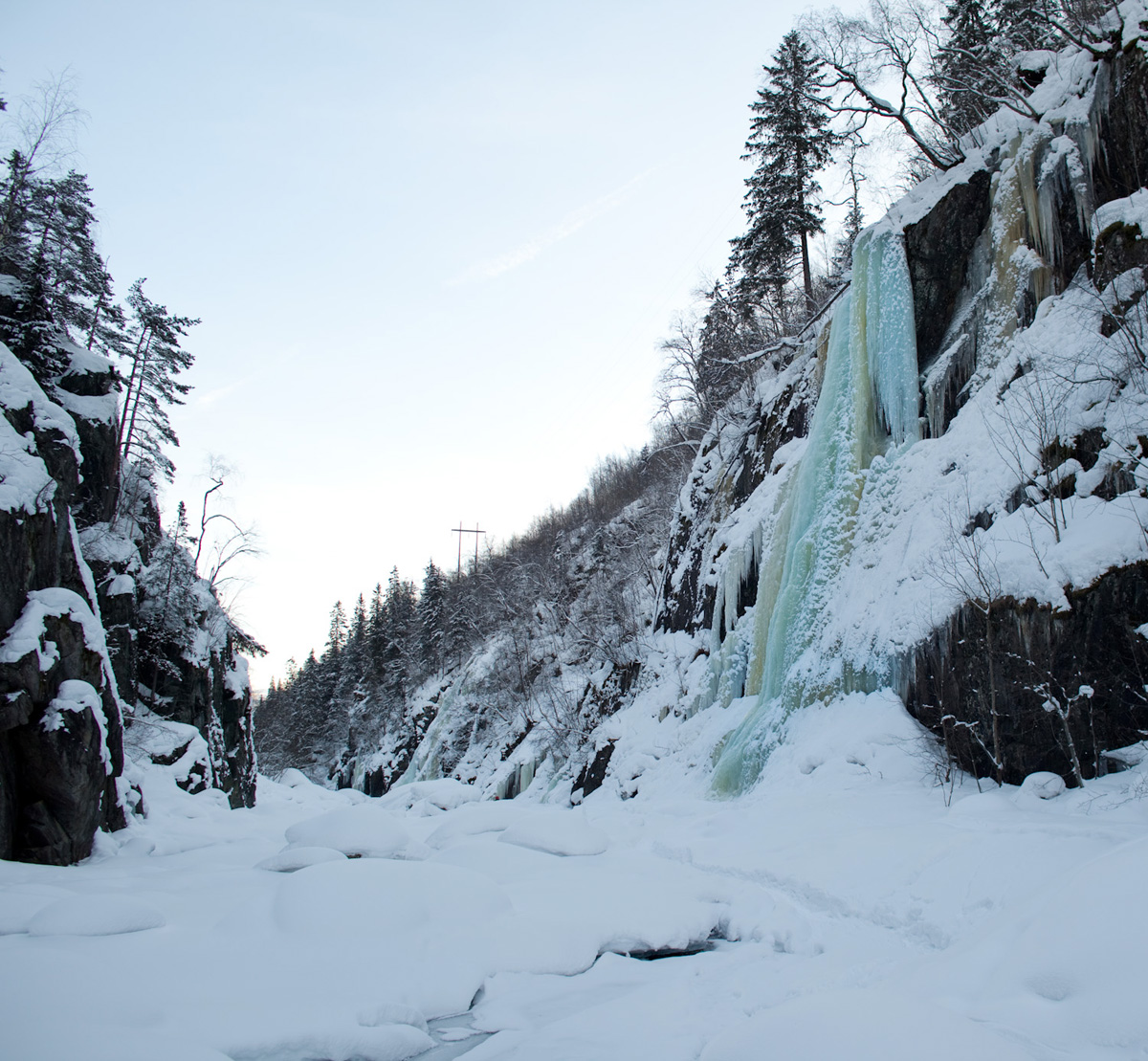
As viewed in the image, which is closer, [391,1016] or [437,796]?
[391,1016]

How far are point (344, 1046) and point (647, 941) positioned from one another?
7.56 ft

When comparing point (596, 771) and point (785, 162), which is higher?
point (785, 162)

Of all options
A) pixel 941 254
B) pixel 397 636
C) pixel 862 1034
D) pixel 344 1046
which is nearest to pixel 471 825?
pixel 344 1046

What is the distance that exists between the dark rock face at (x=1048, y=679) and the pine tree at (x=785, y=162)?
1632 cm

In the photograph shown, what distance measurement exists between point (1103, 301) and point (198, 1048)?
9.92 metres

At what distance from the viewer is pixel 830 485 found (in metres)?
10.8

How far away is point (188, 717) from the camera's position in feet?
56.0

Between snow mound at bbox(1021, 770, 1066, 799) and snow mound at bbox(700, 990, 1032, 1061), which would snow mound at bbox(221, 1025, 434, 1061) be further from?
snow mound at bbox(1021, 770, 1066, 799)

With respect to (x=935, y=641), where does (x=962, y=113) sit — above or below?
above

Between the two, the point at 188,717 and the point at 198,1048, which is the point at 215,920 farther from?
the point at 188,717

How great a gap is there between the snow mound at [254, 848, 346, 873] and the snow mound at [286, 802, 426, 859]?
0.81m

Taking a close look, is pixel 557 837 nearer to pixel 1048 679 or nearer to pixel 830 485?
pixel 1048 679

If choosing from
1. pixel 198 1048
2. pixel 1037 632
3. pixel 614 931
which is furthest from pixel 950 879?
pixel 198 1048

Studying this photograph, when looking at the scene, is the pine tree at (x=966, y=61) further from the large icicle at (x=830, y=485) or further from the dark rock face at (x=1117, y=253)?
the dark rock face at (x=1117, y=253)
